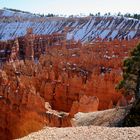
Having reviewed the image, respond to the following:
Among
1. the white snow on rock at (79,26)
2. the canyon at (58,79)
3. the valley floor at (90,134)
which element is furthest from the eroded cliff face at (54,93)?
the white snow on rock at (79,26)

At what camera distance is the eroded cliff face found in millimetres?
30281

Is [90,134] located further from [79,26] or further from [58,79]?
[79,26]

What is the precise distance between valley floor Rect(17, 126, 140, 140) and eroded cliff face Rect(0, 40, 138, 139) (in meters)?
11.7

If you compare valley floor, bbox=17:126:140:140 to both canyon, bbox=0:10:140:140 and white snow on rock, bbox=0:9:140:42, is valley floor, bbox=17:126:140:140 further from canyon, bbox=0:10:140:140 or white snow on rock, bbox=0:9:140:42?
white snow on rock, bbox=0:9:140:42

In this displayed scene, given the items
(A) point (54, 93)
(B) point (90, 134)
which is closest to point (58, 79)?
(A) point (54, 93)

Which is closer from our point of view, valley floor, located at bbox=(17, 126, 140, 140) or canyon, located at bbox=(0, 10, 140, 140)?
valley floor, located at bbox=(17, 126, 140, 140)

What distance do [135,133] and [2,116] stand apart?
759 inches

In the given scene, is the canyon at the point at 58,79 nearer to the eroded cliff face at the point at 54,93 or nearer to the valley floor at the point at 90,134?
the eroded cliff face at the point at 54,93

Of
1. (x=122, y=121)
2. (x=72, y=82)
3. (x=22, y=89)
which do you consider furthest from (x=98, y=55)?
(x=122, y=121)

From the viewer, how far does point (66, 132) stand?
1633 cm

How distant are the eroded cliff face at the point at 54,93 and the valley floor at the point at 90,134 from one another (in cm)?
1172


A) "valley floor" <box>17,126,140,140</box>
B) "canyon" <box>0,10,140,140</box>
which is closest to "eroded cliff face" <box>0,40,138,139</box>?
"canyon" <box>0,10,140,140</box>

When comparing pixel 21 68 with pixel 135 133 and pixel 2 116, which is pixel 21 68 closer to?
pixel 2 116

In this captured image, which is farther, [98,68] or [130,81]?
[98,68]
